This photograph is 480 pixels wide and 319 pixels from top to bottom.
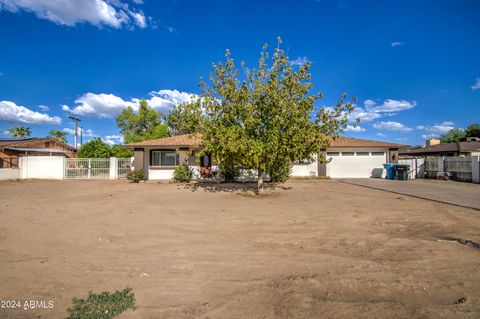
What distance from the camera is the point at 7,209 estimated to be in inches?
356

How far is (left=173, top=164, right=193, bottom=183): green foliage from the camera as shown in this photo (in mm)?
18375

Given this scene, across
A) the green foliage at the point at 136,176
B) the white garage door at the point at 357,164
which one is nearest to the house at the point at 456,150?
the white garage door at the point at 357,164

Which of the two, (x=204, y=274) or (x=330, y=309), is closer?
(x=330, y=309)

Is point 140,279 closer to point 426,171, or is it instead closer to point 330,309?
→ point 330,309

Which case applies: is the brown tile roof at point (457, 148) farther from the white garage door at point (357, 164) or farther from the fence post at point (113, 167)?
the fence post at point (113, 167)

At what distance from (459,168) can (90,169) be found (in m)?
28.7

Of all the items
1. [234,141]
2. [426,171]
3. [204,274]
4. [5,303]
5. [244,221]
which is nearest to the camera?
[5,303]

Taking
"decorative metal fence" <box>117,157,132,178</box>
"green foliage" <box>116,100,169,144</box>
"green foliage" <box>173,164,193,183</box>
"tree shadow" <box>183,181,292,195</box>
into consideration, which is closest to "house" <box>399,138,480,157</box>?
"tree shadow" <box>183,181,292,195</box>

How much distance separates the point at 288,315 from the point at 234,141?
8172 mm

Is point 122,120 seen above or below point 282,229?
above

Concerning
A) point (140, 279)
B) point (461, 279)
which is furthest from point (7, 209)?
point (461, 279)

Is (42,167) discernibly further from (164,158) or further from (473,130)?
(473,130)

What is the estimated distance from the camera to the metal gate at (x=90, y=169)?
2106 centimetres

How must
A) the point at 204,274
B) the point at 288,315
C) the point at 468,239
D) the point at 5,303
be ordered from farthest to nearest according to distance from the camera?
1. the point at 468,239
2. the point at 204,274
3. the point at 5,303
4. the point at 288,315
